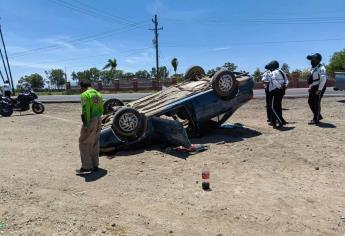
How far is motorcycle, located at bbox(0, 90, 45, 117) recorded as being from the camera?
54.2 ft

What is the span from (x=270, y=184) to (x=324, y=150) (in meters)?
2.34

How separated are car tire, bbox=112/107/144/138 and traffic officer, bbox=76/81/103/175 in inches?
45.8

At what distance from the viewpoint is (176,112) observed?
→ 878cm

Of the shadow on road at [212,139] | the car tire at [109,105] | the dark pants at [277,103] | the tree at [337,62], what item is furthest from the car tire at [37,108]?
the tree at [337,62]

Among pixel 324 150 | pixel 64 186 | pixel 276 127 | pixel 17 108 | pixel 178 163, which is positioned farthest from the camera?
pixel 17 108

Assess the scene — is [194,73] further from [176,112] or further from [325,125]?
[325,125]

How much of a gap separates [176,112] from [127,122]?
1225 millimetres

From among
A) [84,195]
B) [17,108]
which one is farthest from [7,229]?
[17,108]

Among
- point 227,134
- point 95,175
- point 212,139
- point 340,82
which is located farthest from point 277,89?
point 340,82

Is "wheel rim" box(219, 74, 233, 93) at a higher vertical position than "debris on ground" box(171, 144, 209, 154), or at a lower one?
higher

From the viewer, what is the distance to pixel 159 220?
15.4 feet

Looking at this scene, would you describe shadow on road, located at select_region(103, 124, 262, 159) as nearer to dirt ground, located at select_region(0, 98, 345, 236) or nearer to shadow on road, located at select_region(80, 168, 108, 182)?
dirt ground, located at select_region(0, 98, 345, 236)

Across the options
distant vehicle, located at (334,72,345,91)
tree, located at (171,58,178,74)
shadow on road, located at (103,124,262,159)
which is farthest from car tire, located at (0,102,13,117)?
tree, located at (171,58,178,74)

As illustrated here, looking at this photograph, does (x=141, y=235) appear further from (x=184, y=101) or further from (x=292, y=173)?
(x=184, y=101)
